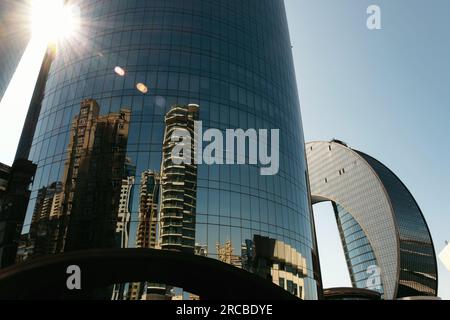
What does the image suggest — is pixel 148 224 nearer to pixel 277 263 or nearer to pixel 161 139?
pixel 161 139

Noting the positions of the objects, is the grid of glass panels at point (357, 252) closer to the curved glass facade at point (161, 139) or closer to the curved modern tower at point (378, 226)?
the curved modern tower at point (378, 226)

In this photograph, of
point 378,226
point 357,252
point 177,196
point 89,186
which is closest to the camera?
point 177,196

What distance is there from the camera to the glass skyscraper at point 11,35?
4043 inches

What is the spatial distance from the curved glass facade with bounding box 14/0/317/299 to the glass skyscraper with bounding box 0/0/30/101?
5437cm

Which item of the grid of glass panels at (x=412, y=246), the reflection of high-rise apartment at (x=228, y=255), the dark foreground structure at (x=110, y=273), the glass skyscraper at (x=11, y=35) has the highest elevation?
the glass skyscraper at (x=11, y=35)

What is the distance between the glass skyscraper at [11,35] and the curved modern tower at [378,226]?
128913 millimetres

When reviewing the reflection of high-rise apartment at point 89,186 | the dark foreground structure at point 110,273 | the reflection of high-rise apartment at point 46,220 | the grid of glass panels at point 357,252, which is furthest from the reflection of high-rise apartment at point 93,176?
the grid of glass panels at point 357,252

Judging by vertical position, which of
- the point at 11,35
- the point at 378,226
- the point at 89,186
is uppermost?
the point at 11,35

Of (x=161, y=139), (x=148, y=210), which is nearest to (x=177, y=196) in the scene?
(x=148, y=210)

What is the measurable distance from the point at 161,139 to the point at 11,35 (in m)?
93.2

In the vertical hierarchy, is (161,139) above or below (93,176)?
above

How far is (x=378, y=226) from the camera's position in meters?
138

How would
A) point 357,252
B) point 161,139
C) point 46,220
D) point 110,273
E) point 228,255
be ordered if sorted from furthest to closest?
point 357,252
point 161,139
point 46,220
point 228,255
point 110,273

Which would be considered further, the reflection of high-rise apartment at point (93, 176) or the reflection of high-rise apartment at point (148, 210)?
the reflection of high-rise apartment at point (93, 176)
